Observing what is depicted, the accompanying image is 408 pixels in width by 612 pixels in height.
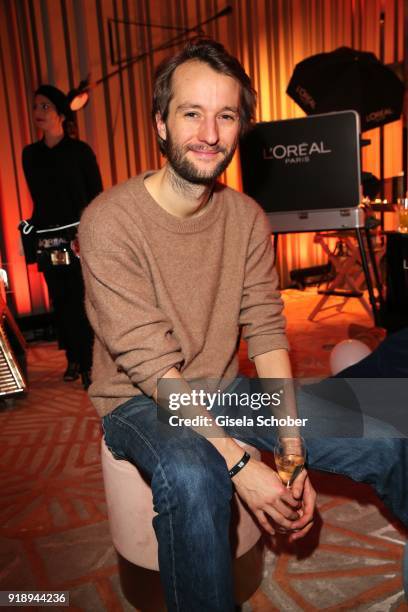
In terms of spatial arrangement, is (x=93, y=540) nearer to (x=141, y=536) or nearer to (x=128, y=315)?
(x=141, y=536)

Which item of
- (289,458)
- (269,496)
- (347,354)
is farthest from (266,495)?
(347,354)

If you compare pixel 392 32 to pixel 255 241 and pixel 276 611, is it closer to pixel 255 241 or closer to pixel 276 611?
pixel 255 241

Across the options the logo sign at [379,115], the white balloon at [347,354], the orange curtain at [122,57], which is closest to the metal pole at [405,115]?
the orange curtain at [122,57]

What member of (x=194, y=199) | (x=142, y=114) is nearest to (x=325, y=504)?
(x=194, y=199)

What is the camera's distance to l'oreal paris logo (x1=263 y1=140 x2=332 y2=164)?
3707 millimetres

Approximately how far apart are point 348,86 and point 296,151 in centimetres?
161

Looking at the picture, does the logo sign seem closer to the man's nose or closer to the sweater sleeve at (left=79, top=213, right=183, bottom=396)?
the man's nose

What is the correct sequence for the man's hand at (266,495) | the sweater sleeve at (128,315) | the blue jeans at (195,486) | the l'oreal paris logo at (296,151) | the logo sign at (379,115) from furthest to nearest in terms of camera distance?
the logo sign at (379,115)
the l'oreal paris logo at (296,151)
the sweater sleeve at (128,315)
the man's hand at (266,495)
the blue jeans at (195,486)

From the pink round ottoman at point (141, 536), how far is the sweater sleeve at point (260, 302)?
1.15 feet

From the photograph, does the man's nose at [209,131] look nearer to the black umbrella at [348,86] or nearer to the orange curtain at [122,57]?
the black umbrella at [348,86]

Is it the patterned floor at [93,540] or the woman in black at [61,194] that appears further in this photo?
the woman in black at [61,194]

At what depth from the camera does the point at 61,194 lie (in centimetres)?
340

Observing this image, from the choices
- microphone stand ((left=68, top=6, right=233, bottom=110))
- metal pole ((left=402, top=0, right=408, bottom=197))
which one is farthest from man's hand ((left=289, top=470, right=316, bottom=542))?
metal pole ((left=402, top=0, right=408, bottom=197))

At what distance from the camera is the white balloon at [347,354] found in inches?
120
